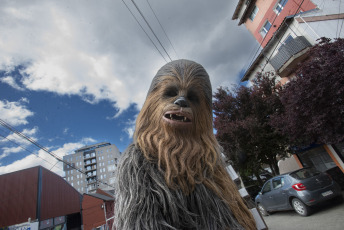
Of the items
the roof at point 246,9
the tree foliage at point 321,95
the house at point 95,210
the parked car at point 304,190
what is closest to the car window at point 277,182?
the parked car at point 304,190

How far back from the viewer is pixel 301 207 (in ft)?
17.1

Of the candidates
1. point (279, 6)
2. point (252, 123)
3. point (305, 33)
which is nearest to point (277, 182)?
point (252, 123)

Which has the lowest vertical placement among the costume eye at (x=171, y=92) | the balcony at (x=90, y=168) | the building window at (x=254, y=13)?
the costume eye at (x=171, y=92)

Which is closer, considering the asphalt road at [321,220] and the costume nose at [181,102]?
the costume nose at [181,102]

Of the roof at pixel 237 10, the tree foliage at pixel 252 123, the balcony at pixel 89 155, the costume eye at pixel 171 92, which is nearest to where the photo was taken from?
the costume eye at pixel 171 92

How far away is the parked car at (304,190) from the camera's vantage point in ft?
16.0

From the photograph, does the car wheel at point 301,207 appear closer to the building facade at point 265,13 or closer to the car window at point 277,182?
the car window at point 277,182

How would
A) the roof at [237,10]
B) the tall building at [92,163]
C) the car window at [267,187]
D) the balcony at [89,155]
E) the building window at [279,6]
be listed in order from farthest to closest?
1. the balcony at [89,155]
2. the tall building at [92,163]
3. the roof at [237,10]
4. the building window at [279,6]
5. the car window at [267,187]

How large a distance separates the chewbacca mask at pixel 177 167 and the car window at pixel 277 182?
5.49m

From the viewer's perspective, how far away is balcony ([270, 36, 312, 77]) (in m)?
8.47

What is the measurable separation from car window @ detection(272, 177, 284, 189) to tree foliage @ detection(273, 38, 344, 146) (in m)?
1.97

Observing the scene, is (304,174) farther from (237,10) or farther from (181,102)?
(237,10)

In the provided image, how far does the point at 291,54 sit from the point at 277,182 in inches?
248

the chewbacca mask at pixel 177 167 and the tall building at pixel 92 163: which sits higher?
the tall building at pixel 92 163
